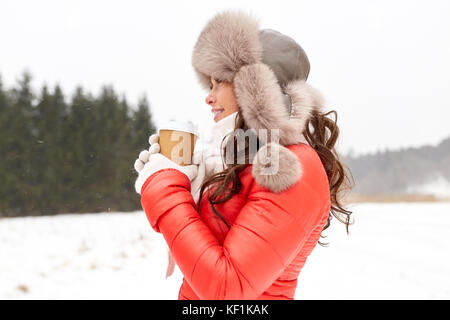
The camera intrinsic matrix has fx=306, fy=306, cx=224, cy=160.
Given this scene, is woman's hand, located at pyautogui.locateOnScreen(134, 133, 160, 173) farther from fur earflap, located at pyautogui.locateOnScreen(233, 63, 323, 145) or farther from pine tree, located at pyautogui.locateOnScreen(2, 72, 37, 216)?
pine tree, located at pyautogui.locateOnScreen(2, 72, 37, 216)

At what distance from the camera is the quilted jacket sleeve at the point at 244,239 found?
83cm

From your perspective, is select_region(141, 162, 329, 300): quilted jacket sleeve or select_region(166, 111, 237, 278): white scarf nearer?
select_region(141, 162, 329, 300): quilted jacket sleeve

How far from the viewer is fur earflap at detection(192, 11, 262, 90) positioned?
102cm

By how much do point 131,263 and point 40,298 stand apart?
198 centimetres

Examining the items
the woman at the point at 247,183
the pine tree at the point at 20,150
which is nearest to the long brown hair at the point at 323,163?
the woman at the point at 247,183

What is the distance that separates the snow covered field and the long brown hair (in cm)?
345

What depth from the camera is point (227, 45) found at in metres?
1.04

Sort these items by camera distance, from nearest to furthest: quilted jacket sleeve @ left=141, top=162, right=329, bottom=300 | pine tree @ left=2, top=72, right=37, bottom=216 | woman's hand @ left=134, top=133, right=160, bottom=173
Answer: quilted jacket sleeve @ left=141, top=162, right=329, bottom=300
woman's hand @ left=134, top=133, right=160, bottom=173
pine tree @ left=2, top=72, right=37, bottom=216

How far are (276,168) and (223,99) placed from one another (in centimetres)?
35

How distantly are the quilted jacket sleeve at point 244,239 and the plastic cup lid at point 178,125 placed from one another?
222mm

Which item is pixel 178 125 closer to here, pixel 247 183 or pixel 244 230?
pixel 247 183

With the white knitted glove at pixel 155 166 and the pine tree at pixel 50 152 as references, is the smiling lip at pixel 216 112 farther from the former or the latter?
the pine tree at pixel 50 152

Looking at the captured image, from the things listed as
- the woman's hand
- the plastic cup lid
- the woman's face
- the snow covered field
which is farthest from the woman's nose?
the snow covered field

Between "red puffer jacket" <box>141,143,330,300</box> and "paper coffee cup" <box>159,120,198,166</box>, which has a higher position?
"paper coffee cup" <box>159,120,198,166</box>
